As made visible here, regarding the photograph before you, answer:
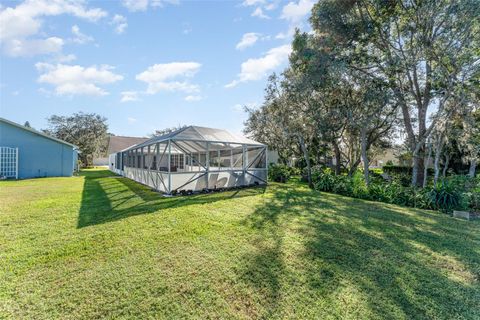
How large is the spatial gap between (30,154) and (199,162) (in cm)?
1307

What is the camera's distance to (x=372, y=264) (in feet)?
11.6

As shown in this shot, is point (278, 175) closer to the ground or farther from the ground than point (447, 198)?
farther from the ground

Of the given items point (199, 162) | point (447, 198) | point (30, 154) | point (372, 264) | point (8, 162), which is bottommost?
point (372, 264)

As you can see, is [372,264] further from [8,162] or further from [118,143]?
[118,143]

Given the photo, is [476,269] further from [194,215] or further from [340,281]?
[194,215]

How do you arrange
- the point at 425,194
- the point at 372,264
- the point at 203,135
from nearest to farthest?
the point at 372,264
the point at 425,194
the point at 203,135

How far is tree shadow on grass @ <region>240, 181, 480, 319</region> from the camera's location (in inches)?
105

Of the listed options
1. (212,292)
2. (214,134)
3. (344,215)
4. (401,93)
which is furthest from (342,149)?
(212,292)

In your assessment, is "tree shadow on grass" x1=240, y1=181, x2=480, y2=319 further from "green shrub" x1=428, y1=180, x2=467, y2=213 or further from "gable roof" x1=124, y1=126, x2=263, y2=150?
"gable roof" x1=124, y1=126, x2=263, y2=150

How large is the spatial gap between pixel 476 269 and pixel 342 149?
16.7 m

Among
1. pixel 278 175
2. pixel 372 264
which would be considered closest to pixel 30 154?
pixel 278 175

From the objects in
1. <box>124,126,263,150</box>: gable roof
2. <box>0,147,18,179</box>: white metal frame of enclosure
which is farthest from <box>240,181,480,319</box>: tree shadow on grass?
<box>0,147,18,179</box>: white metal frame of enclosure

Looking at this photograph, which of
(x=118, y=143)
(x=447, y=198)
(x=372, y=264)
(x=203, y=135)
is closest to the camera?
(x=372, y=264)

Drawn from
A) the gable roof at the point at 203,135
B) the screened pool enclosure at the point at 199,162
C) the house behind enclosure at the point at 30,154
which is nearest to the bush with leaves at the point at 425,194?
the screened pool enclosure at the point at 199,162
